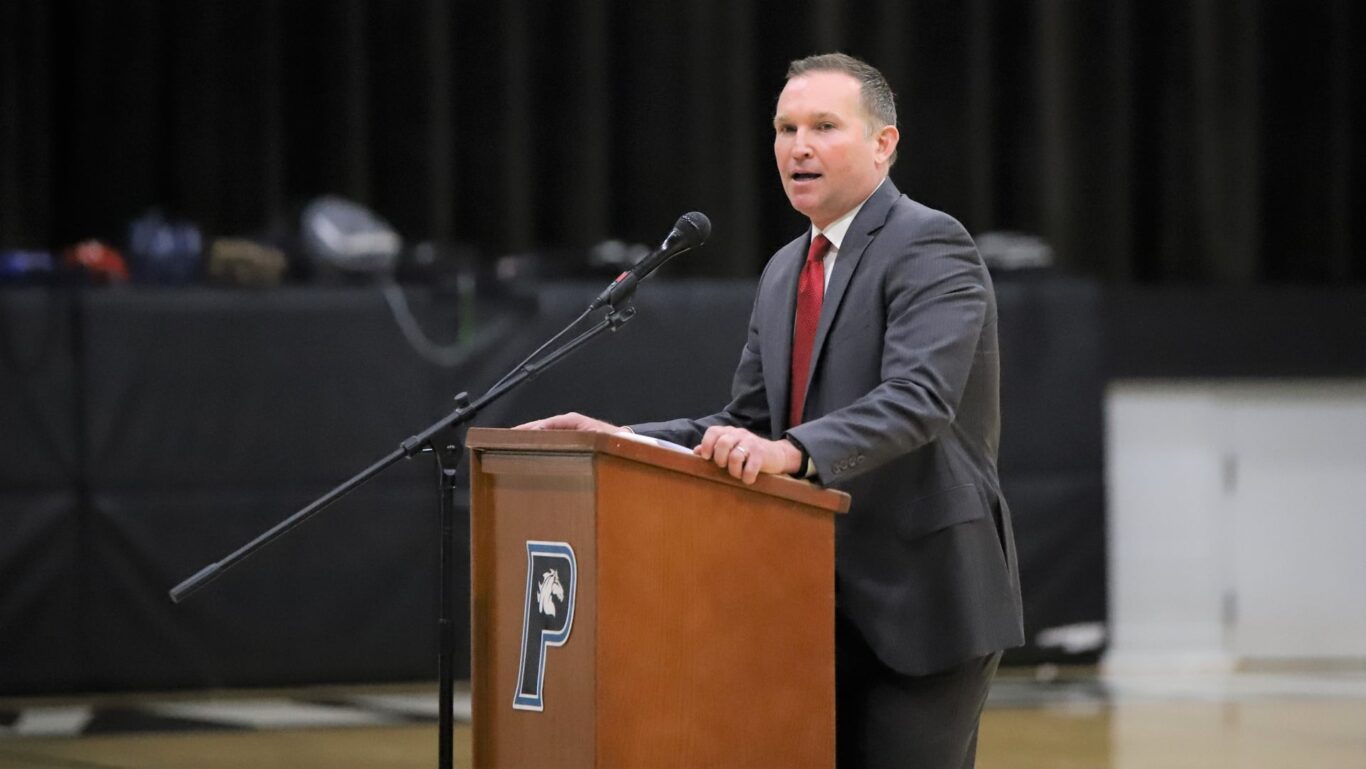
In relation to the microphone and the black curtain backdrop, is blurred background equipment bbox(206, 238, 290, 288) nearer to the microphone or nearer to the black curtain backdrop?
the black curtain backdrop

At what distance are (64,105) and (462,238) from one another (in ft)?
5.82

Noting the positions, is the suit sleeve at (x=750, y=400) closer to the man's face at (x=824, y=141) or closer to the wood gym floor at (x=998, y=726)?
the man's face at (x=824, y=141)

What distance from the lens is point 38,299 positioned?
6.71m

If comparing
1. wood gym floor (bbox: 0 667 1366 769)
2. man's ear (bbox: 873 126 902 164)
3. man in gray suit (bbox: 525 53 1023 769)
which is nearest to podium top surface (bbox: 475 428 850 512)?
man in gray suit (bbox: 525 53 1023 769)

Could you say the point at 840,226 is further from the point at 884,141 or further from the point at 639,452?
the point at 639,452

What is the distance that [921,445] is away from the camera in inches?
108

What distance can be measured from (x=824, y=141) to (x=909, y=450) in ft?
1.68

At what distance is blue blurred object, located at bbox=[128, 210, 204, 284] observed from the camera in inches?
272

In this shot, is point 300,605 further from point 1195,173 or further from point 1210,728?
point 1195,173

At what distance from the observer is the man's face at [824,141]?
283 cm

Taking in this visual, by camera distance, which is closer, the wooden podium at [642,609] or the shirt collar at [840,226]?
the wooden podium at [642,609]

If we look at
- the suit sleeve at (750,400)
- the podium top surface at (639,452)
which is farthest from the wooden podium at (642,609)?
the suit sleeve at (750,400)

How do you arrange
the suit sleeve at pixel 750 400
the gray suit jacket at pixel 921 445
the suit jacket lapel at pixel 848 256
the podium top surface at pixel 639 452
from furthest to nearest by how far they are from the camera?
1. the suit sleeve at pixel 750 400
2. the suit jacket lapel at pixel 848 256
3. the gray suit jacket at pixel 921 445
4. the podium top surface at pixel 639 452

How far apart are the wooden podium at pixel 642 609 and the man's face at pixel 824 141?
521 millimetres
